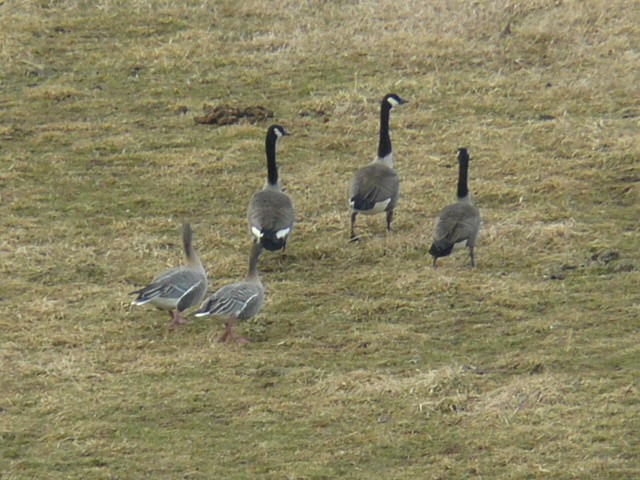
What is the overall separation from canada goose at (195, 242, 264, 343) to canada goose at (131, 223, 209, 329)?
278mm

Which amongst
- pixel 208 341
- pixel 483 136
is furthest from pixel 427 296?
pixel 483 136

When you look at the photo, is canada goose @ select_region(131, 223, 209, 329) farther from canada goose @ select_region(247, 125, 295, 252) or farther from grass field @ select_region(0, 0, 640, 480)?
canada goose @ select_region(247, 125, 295, 252)

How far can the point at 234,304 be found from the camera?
9.71 meters

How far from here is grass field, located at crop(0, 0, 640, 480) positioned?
27.7ft

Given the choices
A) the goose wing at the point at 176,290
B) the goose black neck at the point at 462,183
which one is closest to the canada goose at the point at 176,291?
the goose wing at the point at 176,290

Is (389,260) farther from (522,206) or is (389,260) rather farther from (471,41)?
(471,41)

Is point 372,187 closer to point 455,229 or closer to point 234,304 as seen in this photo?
point 455,229

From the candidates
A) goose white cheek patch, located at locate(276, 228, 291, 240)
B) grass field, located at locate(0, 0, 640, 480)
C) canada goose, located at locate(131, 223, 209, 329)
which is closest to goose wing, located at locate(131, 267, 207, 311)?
canada goose, located at locate(131, 223, 209, 329)

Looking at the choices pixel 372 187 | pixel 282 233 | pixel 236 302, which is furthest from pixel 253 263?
pixel 372 187

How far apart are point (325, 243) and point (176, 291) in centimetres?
234

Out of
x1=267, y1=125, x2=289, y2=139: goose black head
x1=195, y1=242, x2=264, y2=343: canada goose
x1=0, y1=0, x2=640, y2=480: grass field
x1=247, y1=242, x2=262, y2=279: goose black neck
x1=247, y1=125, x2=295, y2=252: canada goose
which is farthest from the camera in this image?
x1=267, y1=125, x2=289, y2=139: goose black head

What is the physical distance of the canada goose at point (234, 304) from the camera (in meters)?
9.66

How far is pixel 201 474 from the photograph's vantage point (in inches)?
316

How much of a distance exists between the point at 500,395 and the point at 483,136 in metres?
6.20
